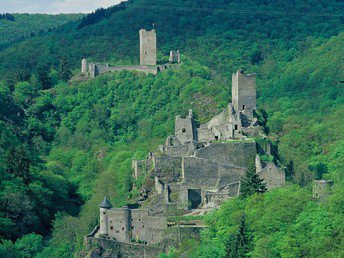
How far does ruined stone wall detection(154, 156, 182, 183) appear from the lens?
67438 millimetres

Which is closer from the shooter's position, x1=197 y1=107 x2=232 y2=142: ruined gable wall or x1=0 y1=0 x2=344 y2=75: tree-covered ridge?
x1=197 y1=107 x2=232 y2=142: ruined gable wall

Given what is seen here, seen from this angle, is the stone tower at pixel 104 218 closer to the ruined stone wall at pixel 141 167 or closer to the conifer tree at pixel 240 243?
the ruined stone wall at pixel 141 167

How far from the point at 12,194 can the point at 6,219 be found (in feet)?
9.41

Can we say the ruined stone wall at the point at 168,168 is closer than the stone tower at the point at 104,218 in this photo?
No

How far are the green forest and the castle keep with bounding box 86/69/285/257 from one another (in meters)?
2.01

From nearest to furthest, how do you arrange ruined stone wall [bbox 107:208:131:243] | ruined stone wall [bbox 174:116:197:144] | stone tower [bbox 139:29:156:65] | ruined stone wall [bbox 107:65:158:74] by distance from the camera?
ruined stone wall [bbox 107:208:131:243]
ruined stone wall [bbox 174:116:197:144]
stone tower [bbox 139:29:156:65]
ruined stone wall [bbox 107:65:158:74]

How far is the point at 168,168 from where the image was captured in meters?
67.9

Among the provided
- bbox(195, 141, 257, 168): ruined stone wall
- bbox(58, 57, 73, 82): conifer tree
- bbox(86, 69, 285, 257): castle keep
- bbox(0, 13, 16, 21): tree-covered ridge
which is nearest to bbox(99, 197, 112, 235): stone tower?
bbox(86, 69, 285, 257): castle keep

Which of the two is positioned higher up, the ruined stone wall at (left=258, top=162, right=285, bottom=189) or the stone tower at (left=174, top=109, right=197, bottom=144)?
the stone tower at (left=174, top=109, right=197, bottom=144)

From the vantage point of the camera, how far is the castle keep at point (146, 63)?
338 ft

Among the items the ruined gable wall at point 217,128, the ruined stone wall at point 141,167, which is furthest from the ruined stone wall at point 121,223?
the ruined gable wall at point 217,128

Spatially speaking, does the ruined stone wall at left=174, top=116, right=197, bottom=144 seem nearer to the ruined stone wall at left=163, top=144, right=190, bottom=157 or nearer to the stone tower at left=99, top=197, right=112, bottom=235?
the ruined stone wall at left=163, top=144, right=190, bottom=157

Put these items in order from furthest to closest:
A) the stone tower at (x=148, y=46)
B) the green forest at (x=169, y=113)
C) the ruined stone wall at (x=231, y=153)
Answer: the stone tower at (x=148, y=46) → the ruined stone wall at (x=231, y=153) → the green forest at (x=169, y=113)

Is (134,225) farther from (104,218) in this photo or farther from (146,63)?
(146,63)
